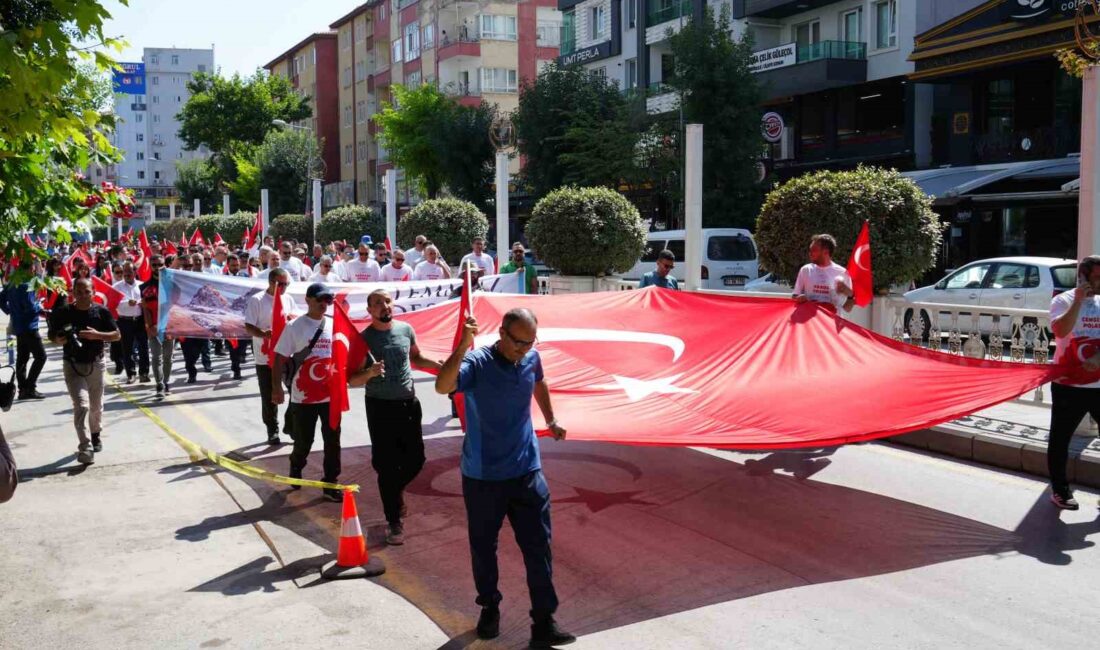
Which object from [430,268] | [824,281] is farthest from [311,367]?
[430,268]

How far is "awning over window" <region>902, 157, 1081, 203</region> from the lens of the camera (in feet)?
83.6

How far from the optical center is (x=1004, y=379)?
A: 25.8 feet

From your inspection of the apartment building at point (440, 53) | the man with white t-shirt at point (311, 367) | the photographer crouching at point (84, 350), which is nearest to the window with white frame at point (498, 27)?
the apartment building at point (440, 53)

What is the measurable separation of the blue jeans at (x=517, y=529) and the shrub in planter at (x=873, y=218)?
9029mm

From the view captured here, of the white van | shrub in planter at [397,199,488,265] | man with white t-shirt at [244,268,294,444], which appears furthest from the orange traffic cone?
shrub in planter at [397,199,488,265]

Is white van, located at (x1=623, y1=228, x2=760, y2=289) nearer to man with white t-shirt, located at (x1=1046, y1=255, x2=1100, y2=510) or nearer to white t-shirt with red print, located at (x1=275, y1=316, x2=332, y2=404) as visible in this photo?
white t-shirt with red print, located at (x1=275, y1=316, x2=332, y2=404)

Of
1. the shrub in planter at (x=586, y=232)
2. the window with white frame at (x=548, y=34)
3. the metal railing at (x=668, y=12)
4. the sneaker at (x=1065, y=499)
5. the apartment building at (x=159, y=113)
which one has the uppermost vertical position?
the apartment building at (x=159, y=113)

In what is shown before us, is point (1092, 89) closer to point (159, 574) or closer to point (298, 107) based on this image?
point (159, 574)

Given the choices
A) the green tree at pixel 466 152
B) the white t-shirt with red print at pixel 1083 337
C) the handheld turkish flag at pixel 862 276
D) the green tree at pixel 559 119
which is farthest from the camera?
the green tree at pixel 466 152

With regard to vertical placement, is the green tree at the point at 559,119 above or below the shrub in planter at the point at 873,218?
above

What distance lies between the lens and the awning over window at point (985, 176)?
25.5 metres

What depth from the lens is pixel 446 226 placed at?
2630cm

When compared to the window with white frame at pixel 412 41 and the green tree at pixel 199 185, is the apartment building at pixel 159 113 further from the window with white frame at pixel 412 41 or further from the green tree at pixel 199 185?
the window with white frame at pixel 412 41

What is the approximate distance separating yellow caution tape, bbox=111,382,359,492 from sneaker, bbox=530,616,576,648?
182 centimetres
